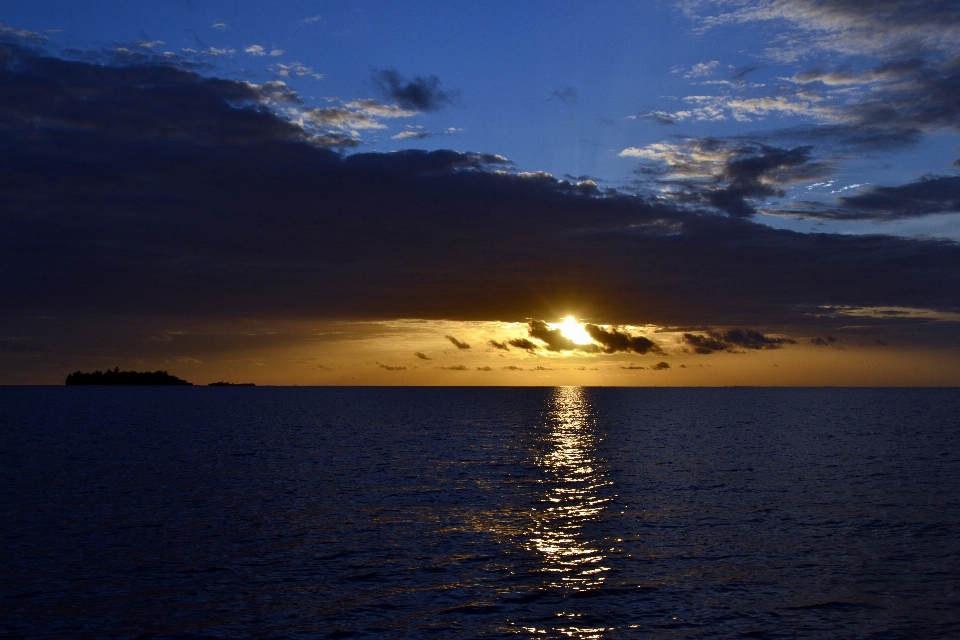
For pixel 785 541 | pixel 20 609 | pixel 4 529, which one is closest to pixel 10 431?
pixel 4 529

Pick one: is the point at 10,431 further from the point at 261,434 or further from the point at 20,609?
the point at 20,609

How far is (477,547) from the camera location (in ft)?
108

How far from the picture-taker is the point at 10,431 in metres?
105

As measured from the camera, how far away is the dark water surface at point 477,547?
78.1 ft

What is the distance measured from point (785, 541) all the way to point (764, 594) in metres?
8.93

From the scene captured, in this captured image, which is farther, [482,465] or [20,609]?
[482,465]

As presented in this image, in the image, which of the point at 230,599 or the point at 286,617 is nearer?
the point at 286,617

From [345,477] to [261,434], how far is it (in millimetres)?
49774

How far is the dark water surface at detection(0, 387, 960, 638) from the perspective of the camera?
78.1 feet

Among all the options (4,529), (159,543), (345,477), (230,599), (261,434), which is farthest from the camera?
(261,434)

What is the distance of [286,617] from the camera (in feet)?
78.6

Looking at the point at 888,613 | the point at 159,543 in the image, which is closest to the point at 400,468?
the point at 159,543

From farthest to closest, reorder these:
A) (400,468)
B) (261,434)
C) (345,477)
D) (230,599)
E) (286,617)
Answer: (261,434), (400,468), (345,477), (230,599), (286,617)

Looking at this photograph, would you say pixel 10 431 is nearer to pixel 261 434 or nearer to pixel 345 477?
pixel 261 434
